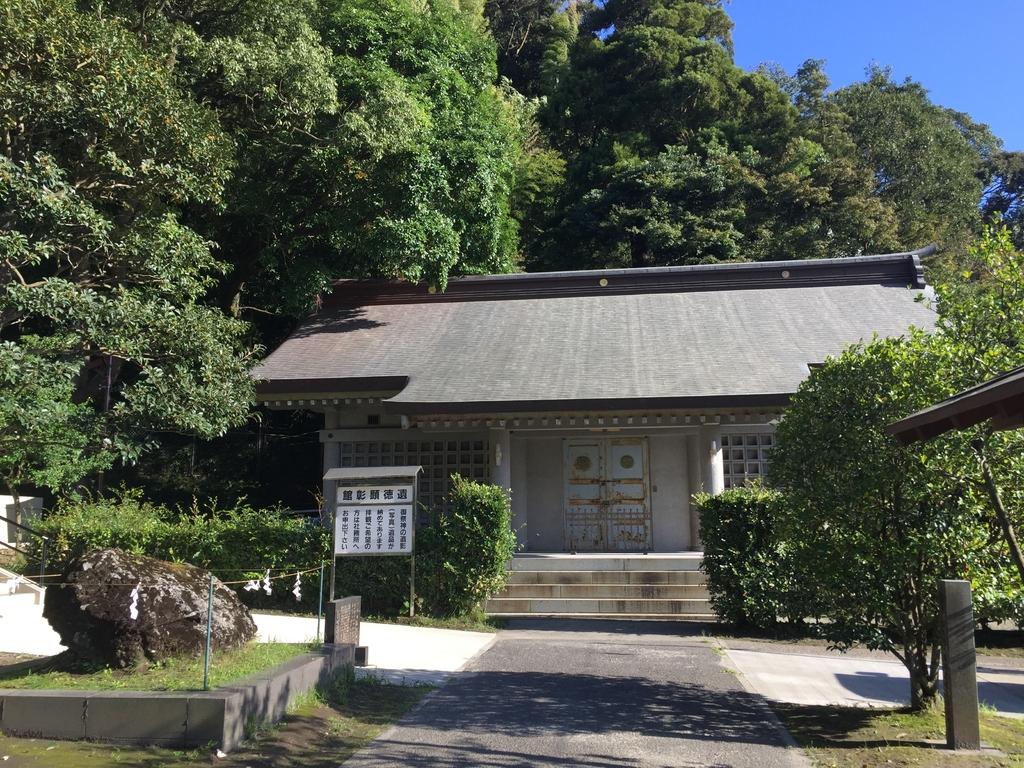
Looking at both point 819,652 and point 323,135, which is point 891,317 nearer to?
point 819,652

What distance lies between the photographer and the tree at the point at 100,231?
9.09 m

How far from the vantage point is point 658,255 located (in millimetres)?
28547

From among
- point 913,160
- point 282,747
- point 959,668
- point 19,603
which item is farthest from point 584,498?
point 913,160

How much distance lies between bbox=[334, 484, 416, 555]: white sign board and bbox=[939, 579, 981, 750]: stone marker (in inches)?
262

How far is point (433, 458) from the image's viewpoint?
15305 mm

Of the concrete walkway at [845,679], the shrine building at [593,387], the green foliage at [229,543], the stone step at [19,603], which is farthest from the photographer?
the shrine building at [593,387]

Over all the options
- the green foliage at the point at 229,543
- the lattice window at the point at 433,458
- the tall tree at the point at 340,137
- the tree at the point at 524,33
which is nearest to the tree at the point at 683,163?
the tree at the point at 524,33

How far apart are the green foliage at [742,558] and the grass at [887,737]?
374 centimetres

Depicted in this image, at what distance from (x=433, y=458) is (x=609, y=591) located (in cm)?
458

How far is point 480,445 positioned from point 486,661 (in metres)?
6.93

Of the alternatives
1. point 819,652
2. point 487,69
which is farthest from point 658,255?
point 819,652

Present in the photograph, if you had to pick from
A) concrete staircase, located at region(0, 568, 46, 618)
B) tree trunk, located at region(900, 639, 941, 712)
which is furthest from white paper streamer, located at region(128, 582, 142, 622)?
tree trunk, located at region(900, 639, 941, 712)

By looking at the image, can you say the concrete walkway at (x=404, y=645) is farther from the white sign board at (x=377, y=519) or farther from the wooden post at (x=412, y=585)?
the white sign board at (x=377, y=519)

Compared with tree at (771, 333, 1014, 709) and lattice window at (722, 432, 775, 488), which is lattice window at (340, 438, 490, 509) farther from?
tree at (771, 333, 1014, 709)
